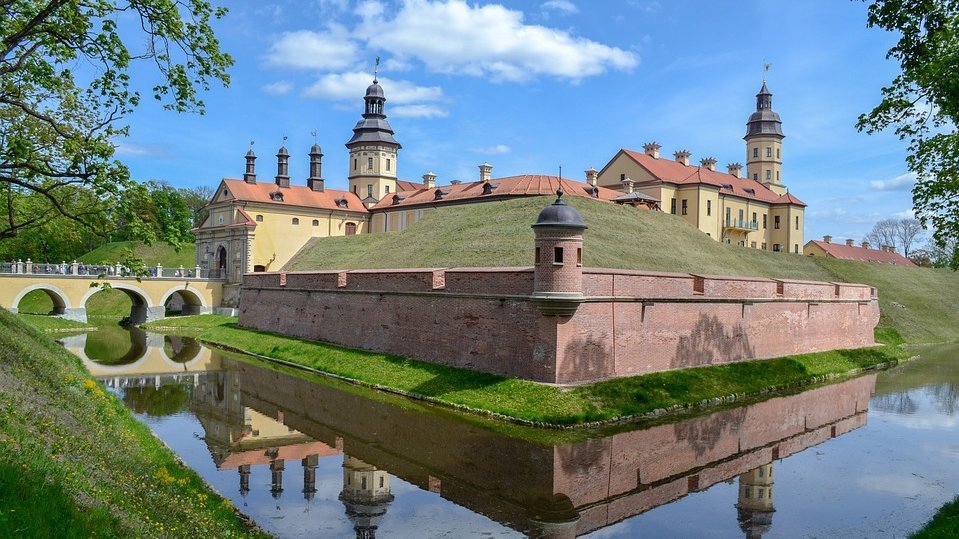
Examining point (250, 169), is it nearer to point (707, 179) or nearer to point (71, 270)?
point (71, 270)

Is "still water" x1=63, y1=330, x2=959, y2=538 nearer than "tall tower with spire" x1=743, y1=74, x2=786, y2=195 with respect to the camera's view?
Yes

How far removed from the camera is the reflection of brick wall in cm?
1730

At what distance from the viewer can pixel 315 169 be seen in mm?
57594

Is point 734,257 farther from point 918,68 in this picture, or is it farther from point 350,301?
point 918,68

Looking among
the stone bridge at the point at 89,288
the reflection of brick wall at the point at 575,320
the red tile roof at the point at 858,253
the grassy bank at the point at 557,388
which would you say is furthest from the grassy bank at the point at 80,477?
the red tile roof at the point at 858,253

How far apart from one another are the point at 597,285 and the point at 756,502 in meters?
7.38

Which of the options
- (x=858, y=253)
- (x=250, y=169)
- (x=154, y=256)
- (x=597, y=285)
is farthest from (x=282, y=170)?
(x=858, y=253)

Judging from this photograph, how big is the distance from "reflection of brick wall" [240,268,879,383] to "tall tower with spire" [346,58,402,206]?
31.7m

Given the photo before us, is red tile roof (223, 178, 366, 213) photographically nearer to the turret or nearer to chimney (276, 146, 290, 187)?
chimney (276, 146, 290, 187)

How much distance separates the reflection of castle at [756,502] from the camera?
1011 cm

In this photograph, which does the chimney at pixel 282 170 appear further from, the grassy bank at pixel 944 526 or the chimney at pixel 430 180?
the grassy bank at pixel 944 526

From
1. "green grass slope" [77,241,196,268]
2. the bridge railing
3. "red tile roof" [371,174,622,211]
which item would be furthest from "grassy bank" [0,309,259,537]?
"green grass slope" [77,241,196,268]

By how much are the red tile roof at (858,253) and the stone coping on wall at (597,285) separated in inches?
1921

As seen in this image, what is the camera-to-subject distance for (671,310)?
19906mm
